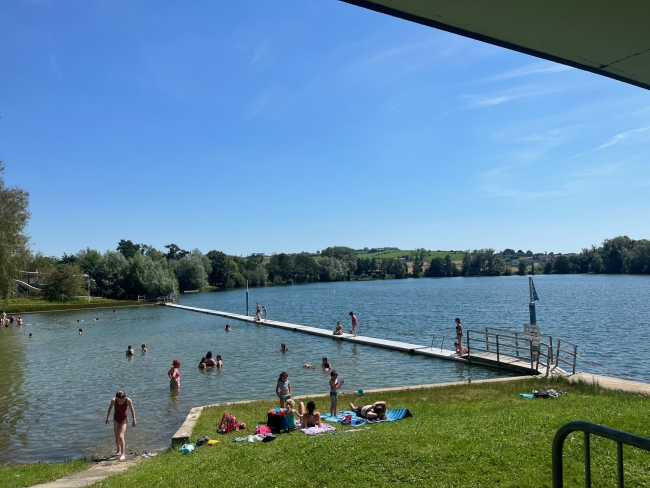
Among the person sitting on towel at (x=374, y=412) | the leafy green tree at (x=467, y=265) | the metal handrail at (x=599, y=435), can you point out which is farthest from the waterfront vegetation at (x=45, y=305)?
the leafy green tree at (x=467, y=265)

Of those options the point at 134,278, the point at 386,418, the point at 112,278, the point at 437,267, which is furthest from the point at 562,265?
the point at 386,418

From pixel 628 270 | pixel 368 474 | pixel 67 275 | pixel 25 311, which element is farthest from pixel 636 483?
pixel 628 270

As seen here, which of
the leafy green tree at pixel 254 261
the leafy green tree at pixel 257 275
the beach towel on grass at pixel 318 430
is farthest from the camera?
the leafy green tree at pixel 254 261

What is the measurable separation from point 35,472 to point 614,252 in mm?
164303

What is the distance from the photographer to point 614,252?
143 metres

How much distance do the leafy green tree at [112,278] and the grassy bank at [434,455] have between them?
275 ft

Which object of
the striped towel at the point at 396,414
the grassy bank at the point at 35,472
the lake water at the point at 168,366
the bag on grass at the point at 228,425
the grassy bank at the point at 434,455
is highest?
the grassy bank at the point at 434,455

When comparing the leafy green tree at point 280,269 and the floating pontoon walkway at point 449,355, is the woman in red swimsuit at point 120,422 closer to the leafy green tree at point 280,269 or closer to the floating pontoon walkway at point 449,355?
the floating pontoon walkway at point 449,355

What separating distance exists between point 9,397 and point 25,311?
4996cm

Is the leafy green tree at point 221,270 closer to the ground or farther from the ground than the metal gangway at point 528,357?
farther from the ground

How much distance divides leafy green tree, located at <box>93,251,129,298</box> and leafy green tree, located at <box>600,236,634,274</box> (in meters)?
137

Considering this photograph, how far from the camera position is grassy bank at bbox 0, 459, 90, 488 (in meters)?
8.57

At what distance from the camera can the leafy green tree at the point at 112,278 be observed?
86438 millimetres

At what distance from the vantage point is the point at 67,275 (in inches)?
2840
